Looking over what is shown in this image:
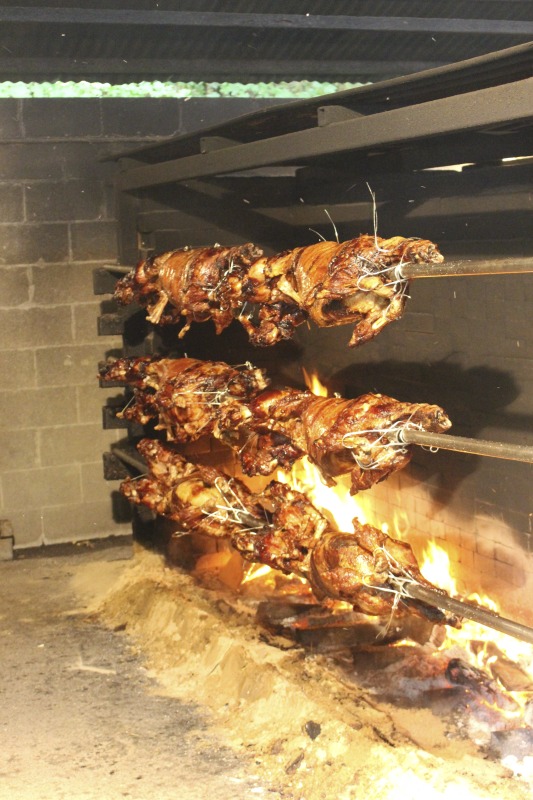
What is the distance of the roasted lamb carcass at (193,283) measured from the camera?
169 inches

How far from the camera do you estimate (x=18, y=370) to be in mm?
6676

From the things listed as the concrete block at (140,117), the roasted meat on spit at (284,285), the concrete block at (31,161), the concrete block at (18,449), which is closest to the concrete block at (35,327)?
the concrete block at (18,449)

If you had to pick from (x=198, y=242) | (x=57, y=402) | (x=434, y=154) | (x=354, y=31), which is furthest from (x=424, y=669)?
(x=354, y=31)

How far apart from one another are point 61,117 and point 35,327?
1435 millimetres

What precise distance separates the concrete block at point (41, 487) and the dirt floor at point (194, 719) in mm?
1232

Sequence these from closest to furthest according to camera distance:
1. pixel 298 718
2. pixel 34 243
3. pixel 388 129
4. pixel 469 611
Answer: pixel 469 611 → pixel 388 129 → pixel 298 718 → pixel 34 243

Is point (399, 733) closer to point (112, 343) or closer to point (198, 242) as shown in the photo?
point (198, 242)

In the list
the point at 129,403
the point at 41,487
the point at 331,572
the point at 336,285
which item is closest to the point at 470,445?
the point at 336,285

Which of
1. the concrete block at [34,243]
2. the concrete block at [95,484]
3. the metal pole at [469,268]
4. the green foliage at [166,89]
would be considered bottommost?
the concrete block at [95,484]

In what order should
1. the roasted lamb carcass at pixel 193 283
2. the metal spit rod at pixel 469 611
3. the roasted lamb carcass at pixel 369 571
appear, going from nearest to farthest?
1. the metal spit rod at pixel 469 611
2. the roasted lamb carcass at pixel 369 571
3. the roasted lamb carcass at pixel 193 283

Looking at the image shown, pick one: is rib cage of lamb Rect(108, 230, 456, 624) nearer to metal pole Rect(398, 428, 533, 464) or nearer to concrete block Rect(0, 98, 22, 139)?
metal pole Rect(398, 428, 533, 464)

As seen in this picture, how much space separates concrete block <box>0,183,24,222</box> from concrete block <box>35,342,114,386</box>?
92 cm

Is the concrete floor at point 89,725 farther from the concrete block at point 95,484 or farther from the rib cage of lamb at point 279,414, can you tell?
the concrete block at point 95,484

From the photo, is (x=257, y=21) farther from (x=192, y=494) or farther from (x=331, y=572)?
(x=331, y=572)
